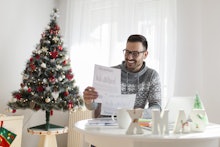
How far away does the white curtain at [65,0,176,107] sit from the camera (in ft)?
8.84

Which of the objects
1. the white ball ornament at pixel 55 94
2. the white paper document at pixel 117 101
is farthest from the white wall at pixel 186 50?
the white paper document at pixel 117 101

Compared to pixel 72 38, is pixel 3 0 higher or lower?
higher

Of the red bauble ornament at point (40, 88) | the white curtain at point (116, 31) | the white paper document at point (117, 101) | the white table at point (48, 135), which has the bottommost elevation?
the white table at point (48, 135)

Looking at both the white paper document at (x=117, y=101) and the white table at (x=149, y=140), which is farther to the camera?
the white paper document at (x=117, y=101)

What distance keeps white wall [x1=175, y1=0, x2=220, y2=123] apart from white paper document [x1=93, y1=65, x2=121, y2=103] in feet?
4.71

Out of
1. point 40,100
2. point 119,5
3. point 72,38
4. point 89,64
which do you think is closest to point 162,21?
point 119,5

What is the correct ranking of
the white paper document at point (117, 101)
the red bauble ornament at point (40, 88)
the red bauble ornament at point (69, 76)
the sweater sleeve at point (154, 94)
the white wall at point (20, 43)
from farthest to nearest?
1. the white wall at point (20, 43)
2. the red bauble ornament at point (69, 76)
3. the red bauble ornament at point (40, 88)
4. the sweater sleeve at point (154, 94)
5. the white paper document at point (117, 101)

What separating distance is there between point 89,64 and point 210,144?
241 centimetres

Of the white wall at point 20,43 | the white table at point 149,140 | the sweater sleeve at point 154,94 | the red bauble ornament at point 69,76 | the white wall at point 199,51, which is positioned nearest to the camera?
the white table at point 149,140

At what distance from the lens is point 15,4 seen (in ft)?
10.5

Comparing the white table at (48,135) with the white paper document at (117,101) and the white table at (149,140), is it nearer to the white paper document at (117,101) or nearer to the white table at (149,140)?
the white paper document at (117,101)

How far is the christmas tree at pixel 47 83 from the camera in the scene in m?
2.65

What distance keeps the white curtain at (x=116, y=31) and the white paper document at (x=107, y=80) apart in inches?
56.7

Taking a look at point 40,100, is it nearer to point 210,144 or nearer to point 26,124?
point 26,124
